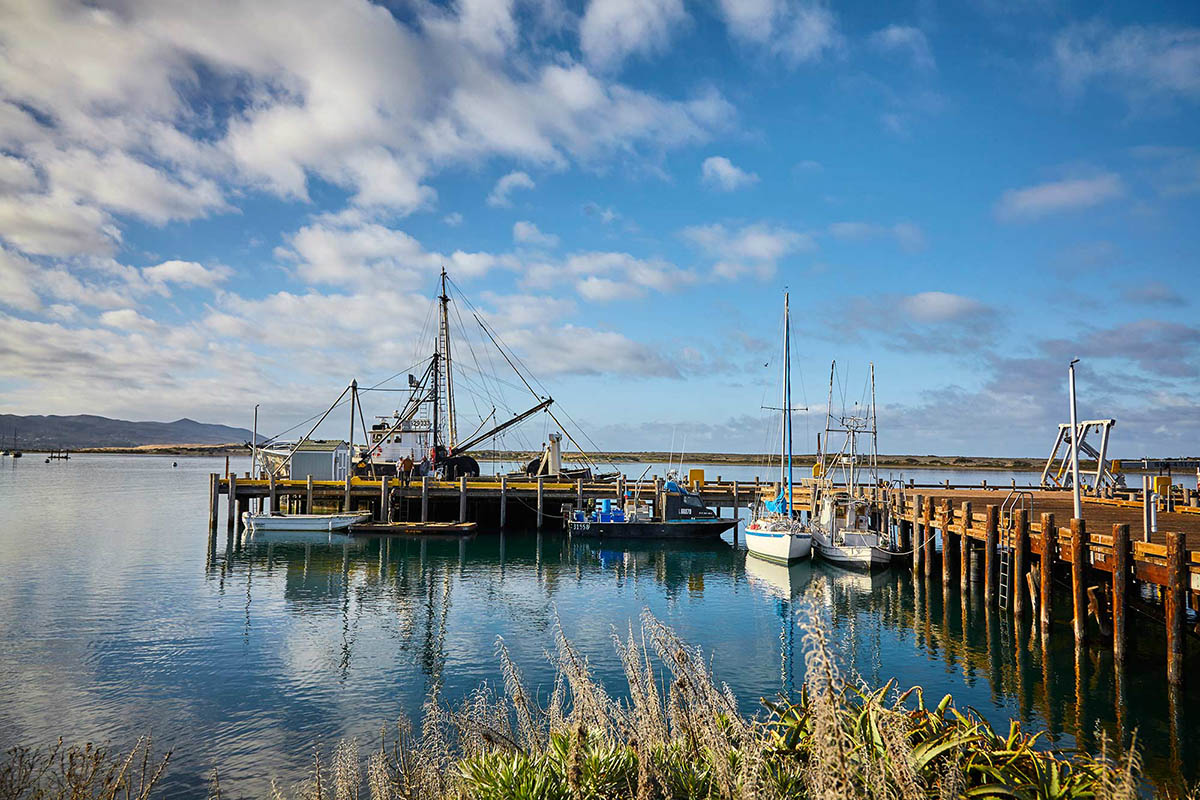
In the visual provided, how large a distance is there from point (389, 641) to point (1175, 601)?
19.3m

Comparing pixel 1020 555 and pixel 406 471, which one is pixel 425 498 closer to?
pixel 406 471

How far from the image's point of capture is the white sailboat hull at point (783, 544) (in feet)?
118

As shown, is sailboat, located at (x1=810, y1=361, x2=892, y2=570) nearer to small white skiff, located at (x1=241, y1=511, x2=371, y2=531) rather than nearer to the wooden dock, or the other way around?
the wooden dock

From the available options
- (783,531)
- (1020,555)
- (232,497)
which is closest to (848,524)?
(783,531)

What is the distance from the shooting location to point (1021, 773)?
258 inches

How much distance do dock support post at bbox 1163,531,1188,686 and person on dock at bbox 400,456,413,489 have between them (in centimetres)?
4106

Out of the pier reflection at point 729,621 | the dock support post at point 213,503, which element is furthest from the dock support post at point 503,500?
the dock support post at point 213,503

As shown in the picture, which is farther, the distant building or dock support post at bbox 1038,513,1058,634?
the distant building

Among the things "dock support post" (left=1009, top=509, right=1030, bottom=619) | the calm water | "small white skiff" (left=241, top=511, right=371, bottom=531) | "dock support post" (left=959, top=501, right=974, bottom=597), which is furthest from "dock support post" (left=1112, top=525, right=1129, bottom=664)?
"small white skiff" (left=241, top=511, right=371, bottom=531)

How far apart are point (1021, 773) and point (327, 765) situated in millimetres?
11039

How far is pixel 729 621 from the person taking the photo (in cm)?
2566

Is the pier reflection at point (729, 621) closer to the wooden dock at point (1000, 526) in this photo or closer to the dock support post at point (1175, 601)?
the dock support post at point (1175, 601)

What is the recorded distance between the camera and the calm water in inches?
597

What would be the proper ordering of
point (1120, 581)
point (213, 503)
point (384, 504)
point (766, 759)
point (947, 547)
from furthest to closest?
point (213, 503) → point (384, 504) → point (947, 547) → point (1120, 581) → point (766, 759)
